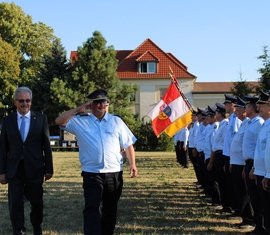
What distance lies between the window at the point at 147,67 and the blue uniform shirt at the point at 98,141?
5049cm

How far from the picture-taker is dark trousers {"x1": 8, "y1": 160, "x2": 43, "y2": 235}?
7219 millimetres

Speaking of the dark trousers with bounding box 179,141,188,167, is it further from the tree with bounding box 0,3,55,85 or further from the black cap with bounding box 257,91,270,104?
the tree with bounding box 0,3,55,85

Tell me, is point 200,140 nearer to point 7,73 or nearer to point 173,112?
point 173,112

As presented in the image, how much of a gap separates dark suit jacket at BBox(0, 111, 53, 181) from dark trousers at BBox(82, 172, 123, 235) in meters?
0.87

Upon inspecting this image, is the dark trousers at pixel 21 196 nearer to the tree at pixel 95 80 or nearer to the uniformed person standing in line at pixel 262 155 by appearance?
the uniformed person standing in line at pixel 262 155

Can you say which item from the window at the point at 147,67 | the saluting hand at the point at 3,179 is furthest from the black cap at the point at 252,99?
the window at the point at 147,67

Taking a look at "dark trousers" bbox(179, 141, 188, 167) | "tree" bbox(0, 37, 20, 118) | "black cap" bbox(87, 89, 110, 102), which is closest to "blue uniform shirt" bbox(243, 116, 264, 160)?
"black cap" bbox(87, 89, 110, 102)

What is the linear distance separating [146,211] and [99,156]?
3.69 m

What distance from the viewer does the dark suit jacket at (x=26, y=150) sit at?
725 centimetres

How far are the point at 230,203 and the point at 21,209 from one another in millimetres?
4373

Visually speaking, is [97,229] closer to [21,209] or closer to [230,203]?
[21,209]

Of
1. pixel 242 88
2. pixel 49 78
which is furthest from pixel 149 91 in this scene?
pixel 242 88

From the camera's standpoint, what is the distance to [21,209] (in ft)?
23.8

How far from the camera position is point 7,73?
54125mm
